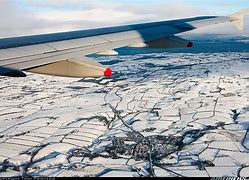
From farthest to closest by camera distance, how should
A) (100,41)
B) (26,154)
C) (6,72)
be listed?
1. (26,154)
2. (100,41)
3. (6,72)

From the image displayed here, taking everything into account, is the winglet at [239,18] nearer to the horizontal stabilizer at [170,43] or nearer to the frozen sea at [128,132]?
the horizontal stabilizer at [170,43]

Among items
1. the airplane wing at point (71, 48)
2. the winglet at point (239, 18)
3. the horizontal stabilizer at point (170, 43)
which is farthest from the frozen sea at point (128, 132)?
the winglet at point (239, 18)

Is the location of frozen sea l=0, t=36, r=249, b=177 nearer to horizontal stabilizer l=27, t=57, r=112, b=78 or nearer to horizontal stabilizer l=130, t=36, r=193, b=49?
horizontal stabilizer l=130, t=36, r=193, b=49

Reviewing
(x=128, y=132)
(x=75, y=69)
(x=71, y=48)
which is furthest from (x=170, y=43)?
(x=128, y=132)

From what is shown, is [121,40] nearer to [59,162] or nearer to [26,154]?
[59,162]

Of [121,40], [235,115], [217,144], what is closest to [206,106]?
[235,115]

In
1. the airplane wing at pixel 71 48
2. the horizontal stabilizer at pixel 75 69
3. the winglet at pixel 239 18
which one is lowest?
the horizontal stabilizer at pixel 75 69
